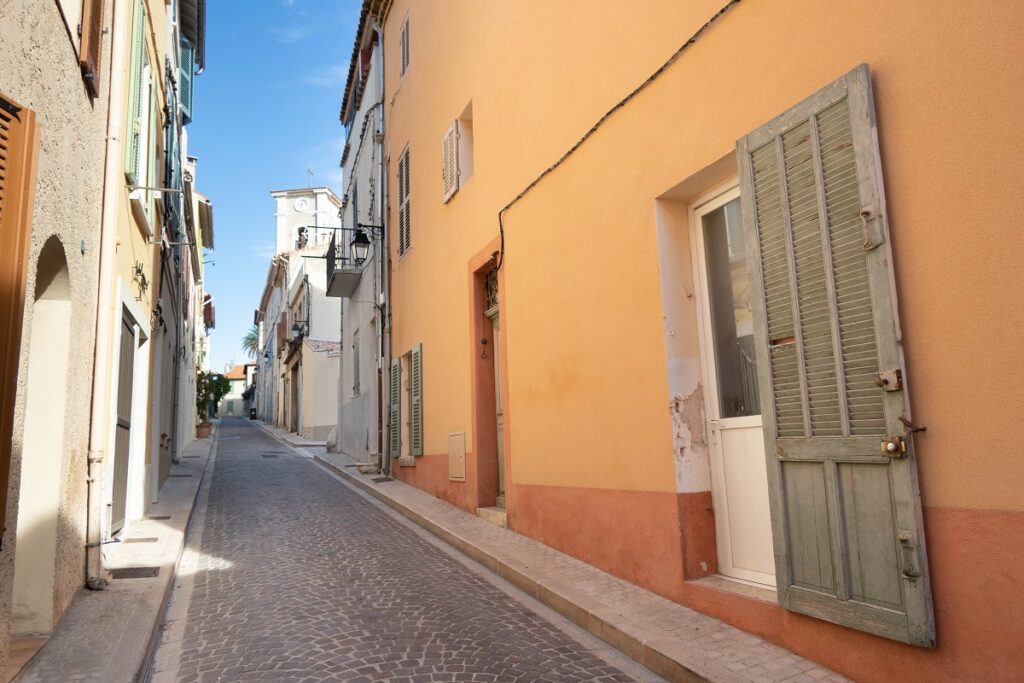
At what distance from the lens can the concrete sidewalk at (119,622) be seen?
143 inches

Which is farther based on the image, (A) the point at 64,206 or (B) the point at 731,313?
(B) the point at 731,313

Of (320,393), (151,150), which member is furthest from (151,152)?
(320,393)

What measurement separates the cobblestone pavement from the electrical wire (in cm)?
343

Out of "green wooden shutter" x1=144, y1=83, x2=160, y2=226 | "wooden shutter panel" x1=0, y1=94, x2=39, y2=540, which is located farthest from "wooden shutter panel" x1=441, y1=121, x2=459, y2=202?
"wooden shutter panel" x1=0, y1=94, x2=39, y2=540

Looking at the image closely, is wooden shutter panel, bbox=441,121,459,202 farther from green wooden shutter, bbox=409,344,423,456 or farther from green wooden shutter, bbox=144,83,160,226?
green wooden shutter, bbox=144,83,160,226

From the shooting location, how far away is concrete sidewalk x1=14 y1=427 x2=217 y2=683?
363 cm

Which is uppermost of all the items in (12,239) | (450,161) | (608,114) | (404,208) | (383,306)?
(404,208)

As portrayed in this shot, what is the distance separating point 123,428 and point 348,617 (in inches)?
141

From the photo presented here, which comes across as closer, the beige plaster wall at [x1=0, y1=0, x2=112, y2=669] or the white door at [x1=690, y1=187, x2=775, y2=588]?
the beige plaster wall at [x1=0, y1=0, x2=112, y2=669]

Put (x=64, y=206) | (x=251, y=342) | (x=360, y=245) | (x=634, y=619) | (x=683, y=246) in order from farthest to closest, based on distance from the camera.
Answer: (x=251, y=342), (x=360, y=245), (x=683, y=246), (x=634, y=619), (x=64, y=206)

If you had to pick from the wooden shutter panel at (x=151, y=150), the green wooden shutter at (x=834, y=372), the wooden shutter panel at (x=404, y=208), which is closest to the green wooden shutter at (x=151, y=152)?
the wooden shutter panel at (x=151, y=150)

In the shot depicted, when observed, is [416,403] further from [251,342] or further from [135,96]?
[251,342]

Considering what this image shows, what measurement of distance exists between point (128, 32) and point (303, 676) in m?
5.95

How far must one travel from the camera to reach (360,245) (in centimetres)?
1398
